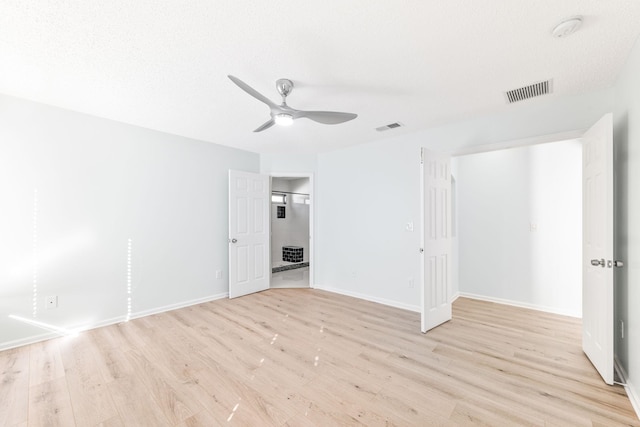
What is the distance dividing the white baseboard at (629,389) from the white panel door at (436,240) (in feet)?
4.73

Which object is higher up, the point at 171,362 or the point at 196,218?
the point at 196,218

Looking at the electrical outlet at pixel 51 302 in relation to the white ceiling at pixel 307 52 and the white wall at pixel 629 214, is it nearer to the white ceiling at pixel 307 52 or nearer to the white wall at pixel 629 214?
the white ceiling at pixel 307 52

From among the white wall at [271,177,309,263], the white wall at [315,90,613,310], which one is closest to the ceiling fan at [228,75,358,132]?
the white wall at [315,90,613,310]

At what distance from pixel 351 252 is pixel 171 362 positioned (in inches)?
115

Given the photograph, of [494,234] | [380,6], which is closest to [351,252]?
[494,234]

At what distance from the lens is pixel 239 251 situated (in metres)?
4.52

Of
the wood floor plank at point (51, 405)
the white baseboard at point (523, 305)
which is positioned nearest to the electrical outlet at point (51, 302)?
the wood floor plank at point (51, 405)

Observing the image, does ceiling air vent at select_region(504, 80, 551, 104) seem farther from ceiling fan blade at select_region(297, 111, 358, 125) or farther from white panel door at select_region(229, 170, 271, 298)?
white panel door at select_region(229, 170, 271, 298)

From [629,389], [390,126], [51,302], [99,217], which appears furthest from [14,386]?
[629,389]

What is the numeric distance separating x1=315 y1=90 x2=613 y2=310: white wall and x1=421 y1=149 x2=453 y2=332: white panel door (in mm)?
420

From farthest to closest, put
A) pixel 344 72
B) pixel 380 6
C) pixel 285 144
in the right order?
pixel 285 144 → pixel 344 72 → pixel 380 6

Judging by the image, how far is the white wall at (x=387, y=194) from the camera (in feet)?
9.35

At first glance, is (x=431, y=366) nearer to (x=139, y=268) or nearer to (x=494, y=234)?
(x=494, y=234)

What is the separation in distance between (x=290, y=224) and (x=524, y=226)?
5.61 m
